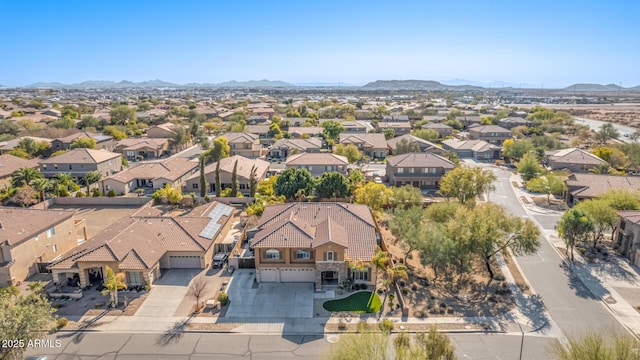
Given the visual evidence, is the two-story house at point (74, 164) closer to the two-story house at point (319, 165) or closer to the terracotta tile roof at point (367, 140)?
the two-story house at point (319, 165)

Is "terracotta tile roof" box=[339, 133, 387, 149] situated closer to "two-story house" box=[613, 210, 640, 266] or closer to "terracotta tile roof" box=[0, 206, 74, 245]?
"two-story house" box=[613, 210, 640, 266]

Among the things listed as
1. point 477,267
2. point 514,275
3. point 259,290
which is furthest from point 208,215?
point 514,275

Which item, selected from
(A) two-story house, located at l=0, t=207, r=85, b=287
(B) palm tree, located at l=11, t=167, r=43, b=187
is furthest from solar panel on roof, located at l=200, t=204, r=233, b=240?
(B) palm tree, located at l=11, t=167, r=43, b=187

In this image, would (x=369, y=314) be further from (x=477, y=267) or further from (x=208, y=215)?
(x=208, y=215)

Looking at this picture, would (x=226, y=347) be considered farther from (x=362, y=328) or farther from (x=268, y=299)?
(x=362, y=328)

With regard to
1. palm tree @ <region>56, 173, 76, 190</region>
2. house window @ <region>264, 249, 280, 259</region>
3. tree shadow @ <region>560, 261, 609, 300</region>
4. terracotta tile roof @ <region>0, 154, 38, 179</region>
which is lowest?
tree shadow @ <region>560, 261, 609, 300</region>

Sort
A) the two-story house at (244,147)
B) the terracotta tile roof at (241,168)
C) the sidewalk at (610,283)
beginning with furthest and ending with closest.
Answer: the two-story house at (244,147), the terracotta tile roof at (241,168), the sidewalk at (610,283)

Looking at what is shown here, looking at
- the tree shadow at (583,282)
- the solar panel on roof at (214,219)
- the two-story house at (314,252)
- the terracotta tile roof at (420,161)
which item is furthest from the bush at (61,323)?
the terracotta tile roof at (420,161)
